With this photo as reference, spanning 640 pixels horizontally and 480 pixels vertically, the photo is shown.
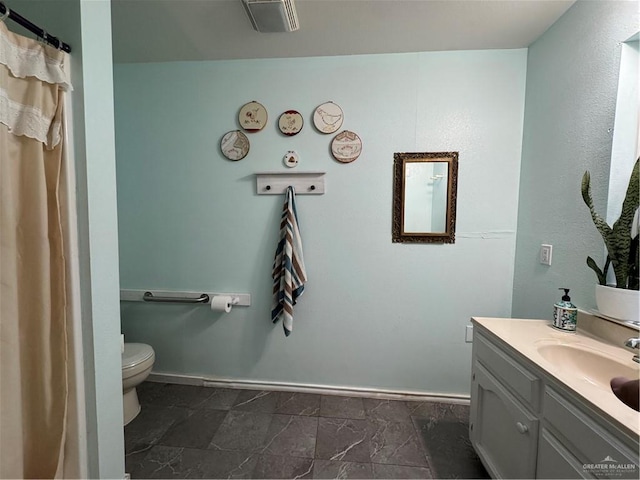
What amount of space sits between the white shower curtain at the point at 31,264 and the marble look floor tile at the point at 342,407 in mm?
1287

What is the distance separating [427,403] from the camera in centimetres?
172

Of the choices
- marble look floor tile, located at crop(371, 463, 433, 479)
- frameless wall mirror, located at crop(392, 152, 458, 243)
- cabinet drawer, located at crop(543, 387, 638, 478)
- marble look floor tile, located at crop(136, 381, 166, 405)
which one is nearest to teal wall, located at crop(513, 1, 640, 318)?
frameless wall mirror, located at crop(392, 152, 458, 243)

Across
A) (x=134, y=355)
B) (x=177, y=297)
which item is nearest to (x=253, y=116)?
(x=177, y=297)

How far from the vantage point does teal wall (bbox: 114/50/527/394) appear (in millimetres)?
1645

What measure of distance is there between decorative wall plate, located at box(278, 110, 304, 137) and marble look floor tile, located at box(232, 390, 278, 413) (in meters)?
1.90

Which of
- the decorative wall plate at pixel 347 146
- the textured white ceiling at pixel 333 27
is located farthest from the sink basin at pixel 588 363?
the textured white ceiling at pixel 333 27

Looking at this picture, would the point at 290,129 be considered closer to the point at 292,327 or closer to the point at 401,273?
the point at 401,273

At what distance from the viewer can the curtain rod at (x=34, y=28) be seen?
744 millimetres

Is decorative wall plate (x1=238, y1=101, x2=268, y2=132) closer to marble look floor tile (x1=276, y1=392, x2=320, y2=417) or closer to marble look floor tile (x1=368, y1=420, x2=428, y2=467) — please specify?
marble look floor tile (x1=276, y1=392, x2=320, y2=417)

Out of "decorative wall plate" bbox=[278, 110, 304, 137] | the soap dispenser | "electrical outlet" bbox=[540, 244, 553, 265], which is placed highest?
"decorative wall plate" bbox=[278, 110, 304, 137]

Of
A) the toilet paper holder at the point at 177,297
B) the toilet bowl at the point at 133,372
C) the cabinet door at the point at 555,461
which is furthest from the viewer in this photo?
the toilet paper holder at the point at 177,297

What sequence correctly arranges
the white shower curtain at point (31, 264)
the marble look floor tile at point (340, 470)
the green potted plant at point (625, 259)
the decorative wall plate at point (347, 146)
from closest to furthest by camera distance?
the white shower curtain at point (31, 264) < the green potted plant at point (625, 259) < the marble look floor tile at point (340, 470) < the decorative wall plate at point (347, 146)

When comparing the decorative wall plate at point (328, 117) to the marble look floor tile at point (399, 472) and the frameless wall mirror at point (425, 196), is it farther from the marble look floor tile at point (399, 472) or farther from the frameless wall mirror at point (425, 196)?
the marble look floor tile at point (399, 472)

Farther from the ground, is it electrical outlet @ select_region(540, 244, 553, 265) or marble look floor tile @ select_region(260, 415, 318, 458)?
electrical outlet @ select_region(540, 244, 553, 265)
